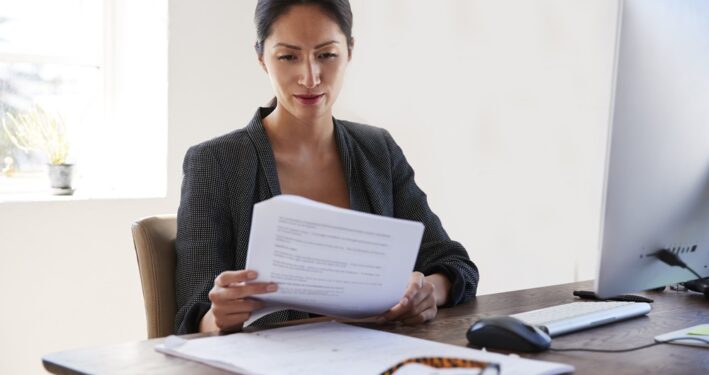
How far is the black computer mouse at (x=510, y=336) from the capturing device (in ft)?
3.99

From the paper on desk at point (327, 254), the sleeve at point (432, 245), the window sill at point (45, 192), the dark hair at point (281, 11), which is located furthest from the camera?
the window sill at point (45, 192)

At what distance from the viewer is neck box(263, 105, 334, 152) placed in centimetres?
191

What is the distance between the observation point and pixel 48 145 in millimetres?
3072

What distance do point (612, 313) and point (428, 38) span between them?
7.60 feet

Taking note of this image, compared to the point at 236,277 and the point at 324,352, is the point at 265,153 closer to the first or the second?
the point at 236,277

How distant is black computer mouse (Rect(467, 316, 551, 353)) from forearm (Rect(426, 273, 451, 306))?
395 mm

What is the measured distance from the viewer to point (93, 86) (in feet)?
10.4

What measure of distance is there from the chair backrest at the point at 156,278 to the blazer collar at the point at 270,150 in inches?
10.6

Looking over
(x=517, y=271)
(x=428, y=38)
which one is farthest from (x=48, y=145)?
(x=517, y=271)

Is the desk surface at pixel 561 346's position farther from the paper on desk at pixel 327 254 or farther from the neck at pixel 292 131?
the neck at pixel 292 131

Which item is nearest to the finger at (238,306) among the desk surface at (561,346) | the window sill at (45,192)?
the desk surface at (561,346)

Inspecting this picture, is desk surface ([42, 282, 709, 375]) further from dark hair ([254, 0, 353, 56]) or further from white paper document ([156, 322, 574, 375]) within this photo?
dark hair ([254, 0, 353, 56])

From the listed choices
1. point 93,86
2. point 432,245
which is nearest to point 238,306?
point 432,245

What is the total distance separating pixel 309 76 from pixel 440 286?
1.62 feet
